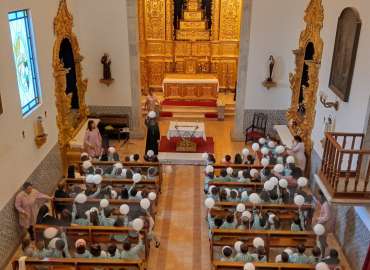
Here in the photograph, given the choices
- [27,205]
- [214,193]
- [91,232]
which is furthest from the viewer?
[214,193]

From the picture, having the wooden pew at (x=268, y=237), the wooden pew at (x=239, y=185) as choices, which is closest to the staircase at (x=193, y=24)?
the wooden pew at (x=239, y=185)

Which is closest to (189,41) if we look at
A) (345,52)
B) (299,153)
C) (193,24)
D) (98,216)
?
(193,24)

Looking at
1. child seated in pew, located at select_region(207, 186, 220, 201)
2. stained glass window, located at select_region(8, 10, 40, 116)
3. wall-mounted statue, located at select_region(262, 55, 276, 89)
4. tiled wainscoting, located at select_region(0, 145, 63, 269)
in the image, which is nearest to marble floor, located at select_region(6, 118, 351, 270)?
child seated in pew, located at select_region(207, 186, 220, 201)

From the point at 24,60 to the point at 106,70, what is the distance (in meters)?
4.88

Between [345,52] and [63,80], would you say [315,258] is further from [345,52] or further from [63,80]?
[63,80]

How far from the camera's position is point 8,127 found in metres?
8.59

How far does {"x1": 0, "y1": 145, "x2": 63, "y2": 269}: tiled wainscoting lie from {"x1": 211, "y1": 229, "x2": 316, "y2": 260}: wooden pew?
4152 millimetres

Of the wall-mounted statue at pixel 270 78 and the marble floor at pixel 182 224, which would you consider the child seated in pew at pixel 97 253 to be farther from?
the wall-mounted statue at pixel 270 78

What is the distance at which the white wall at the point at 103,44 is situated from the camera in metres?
13.9

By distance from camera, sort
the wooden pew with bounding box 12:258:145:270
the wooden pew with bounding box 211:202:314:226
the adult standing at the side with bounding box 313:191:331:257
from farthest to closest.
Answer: the wooden pew with bounding box 211:202:314:226
the adult standing at the side with bounding box 313:191:331:257
the wooden pew with bounding box 12:258:145:270

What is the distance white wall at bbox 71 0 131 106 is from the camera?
13867mm

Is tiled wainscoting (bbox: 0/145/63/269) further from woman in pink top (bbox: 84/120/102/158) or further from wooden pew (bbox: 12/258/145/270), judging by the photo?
wooden pew (bbox: 12/258/145/270)

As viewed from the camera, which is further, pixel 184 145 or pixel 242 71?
pixel 242 71

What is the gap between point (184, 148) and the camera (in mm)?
13875
